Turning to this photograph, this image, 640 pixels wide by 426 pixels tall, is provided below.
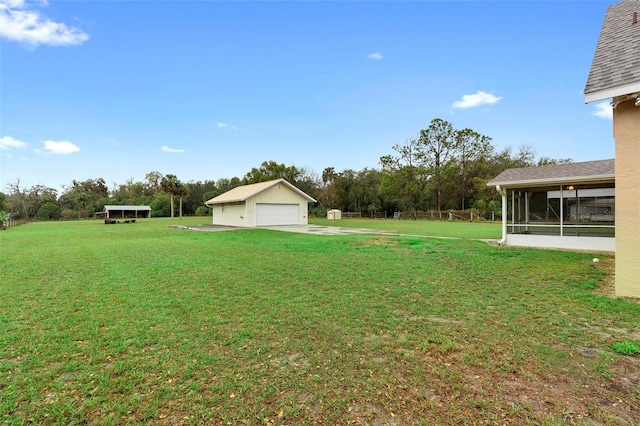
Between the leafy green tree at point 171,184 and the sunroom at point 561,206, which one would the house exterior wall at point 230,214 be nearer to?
the sunroom at point 561,206

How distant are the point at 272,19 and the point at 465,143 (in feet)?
95.1

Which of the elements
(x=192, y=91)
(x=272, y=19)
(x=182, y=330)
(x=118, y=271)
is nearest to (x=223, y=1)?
(x=272, y=19)

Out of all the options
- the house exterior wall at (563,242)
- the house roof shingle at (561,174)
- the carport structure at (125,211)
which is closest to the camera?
the house roof shingle at (561,174)

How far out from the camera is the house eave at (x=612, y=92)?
175 inches

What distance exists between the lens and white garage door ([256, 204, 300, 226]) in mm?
22578

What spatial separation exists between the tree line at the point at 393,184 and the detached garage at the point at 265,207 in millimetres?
16049

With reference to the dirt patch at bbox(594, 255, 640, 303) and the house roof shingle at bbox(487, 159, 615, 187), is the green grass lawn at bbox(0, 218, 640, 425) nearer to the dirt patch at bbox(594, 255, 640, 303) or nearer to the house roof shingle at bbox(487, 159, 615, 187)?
the dirt patch at bbox(594, 255, 640, 303)

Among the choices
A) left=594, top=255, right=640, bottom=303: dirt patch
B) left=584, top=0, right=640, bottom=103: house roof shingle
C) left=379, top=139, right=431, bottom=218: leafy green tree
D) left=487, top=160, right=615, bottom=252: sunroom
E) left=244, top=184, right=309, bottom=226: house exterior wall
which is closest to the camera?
left=584, top=0, right=640, bottom=103: house roof shingle

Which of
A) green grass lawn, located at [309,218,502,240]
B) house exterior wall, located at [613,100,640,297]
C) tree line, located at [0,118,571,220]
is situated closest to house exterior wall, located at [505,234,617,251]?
green grass lawn, located at [309,218,502,240]

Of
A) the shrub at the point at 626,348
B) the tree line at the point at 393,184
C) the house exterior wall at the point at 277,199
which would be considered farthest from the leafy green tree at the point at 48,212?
the shrub at the point at 626,348

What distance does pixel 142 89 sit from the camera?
1836 centimetres

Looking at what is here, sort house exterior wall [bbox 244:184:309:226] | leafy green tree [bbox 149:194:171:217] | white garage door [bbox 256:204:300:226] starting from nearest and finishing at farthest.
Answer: house exterior wall [bbox 244:184:309:226]
white garage door [bbox 256:204:300:226]
leafy green tree [bbox 149:194:171:217]

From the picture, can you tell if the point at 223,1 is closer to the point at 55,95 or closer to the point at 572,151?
the point at 55,95

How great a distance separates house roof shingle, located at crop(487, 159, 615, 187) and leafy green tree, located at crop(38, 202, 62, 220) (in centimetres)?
6008
